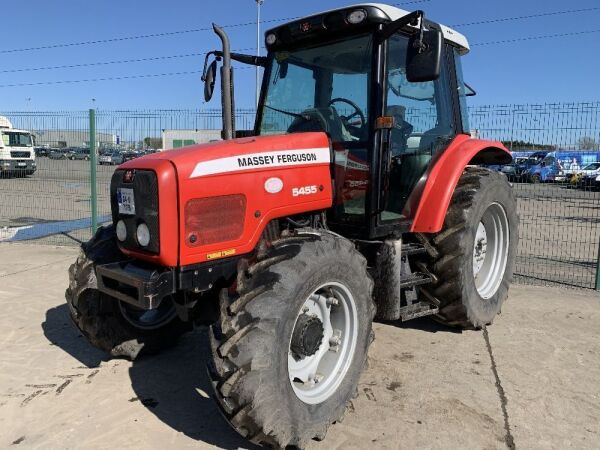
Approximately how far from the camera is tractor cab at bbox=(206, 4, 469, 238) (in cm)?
351

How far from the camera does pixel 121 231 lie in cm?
294

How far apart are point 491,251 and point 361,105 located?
2221mm

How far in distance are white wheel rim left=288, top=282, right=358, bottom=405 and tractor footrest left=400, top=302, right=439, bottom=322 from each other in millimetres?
779

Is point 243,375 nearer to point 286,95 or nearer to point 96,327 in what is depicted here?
point 96,327

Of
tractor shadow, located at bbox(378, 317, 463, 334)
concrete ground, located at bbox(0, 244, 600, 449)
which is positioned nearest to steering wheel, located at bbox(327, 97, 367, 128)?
concrete ground, located at bbox(0, 244, 600, 449)

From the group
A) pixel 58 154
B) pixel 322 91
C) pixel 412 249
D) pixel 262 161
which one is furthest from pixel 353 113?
pixel 58 154

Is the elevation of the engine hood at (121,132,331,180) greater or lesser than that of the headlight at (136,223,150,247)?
greater

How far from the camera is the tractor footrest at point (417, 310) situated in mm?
3777

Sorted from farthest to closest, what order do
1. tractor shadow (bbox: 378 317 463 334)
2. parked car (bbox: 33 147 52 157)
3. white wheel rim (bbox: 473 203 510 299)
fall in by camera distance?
parked car (bbox: 33 147 52 157) < white wheel rim (bbox: 473 203 510 299) < tractor shadow (bbox: 378 317 463 334)

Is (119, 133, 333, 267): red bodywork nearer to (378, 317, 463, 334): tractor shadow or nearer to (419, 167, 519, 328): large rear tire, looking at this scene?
(419, 167, 519, 328): large rear tire

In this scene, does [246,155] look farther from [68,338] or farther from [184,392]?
[68,338]

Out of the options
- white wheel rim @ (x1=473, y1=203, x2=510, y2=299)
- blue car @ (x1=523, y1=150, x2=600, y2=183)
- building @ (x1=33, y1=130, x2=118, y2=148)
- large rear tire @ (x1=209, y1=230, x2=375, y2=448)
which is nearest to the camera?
large rear tire @ (x1=209, y1=230, x2=375, y2=448)

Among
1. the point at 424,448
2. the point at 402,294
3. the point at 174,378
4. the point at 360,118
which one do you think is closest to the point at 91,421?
the point at 174,378

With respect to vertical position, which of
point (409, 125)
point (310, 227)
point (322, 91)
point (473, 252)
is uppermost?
point (322, 91)
